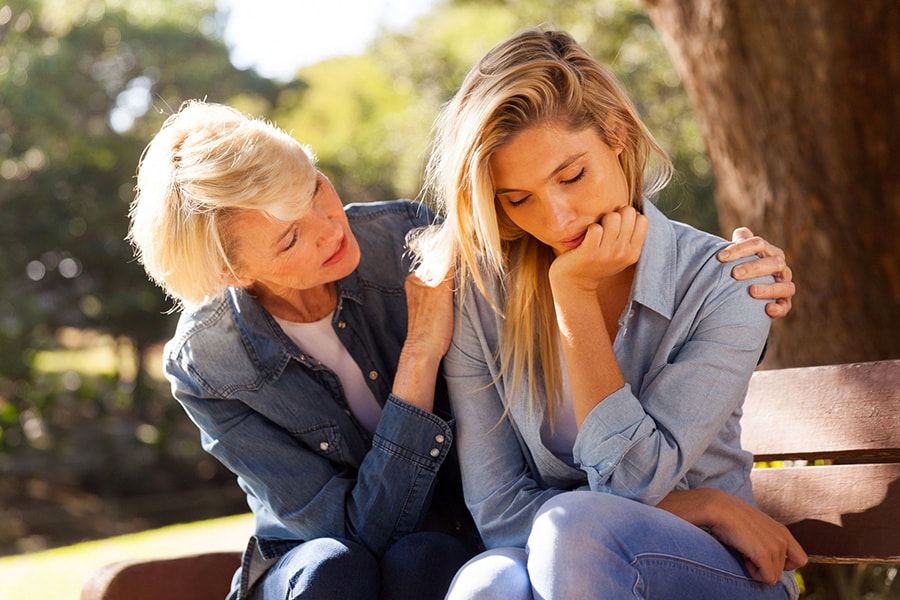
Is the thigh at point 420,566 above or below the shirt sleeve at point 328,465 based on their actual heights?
below

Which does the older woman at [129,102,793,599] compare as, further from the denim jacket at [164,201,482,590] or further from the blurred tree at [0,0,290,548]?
the blurred tree at [0,0,290,548]

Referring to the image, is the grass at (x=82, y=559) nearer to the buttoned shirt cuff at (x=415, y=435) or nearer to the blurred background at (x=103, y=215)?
the buttoned shirt cuff at (x=415, y=435)

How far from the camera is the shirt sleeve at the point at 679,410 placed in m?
1.87

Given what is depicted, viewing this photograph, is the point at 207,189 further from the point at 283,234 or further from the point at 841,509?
the point at 841,509

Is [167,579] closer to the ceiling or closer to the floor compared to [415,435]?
closer to the floor

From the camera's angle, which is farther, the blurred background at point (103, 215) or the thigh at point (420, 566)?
the blurred background at point (103, 215)

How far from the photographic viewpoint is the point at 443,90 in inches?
486

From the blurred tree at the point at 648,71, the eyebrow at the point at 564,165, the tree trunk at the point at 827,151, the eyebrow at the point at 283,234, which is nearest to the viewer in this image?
the eyebrow at the point at 564,165

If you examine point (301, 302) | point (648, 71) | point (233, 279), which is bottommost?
point (648, 71)

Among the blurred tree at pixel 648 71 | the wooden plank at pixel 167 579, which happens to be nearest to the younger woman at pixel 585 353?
the wooden plank at pixel 167 579

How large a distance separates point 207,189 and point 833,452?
145cm

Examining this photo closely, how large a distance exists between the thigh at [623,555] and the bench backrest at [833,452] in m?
0.37

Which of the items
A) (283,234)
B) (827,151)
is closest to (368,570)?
(283,234)

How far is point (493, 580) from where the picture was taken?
1.76 m
